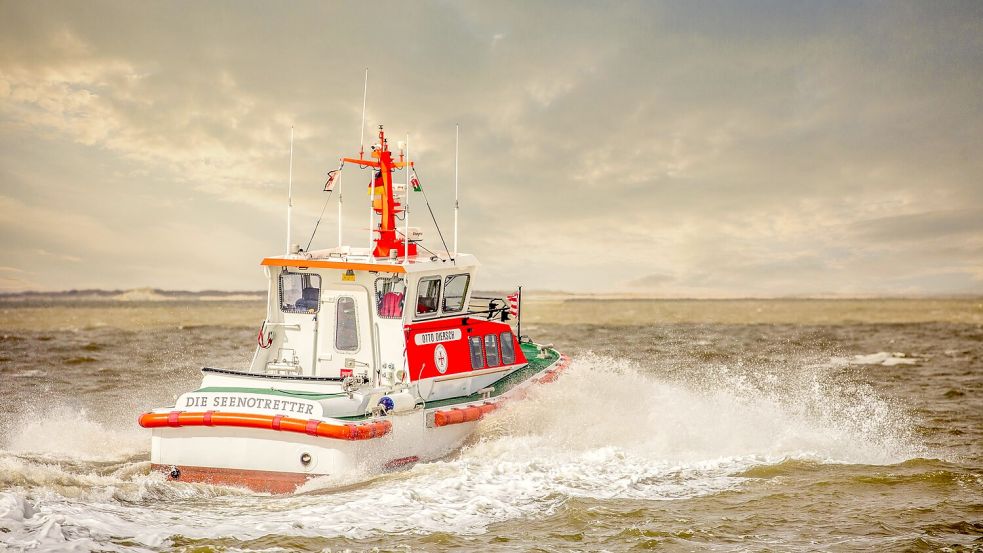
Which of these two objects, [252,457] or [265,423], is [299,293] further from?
[252,457]

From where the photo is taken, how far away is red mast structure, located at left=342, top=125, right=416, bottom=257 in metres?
13.4

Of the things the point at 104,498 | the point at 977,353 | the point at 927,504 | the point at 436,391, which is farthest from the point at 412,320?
the point at 977,353

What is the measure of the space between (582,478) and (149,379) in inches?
648

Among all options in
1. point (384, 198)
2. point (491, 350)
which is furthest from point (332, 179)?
point (491, 350)

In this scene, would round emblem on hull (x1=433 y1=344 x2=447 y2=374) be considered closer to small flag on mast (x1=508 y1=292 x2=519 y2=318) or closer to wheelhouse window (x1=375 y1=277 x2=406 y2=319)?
wheelhouse window (x1=375 y1=277 x2=406 y2=319)

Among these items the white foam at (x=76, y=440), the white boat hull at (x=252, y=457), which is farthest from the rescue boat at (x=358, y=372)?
the white foam at (x=76, y=440)

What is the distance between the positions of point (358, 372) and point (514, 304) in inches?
144

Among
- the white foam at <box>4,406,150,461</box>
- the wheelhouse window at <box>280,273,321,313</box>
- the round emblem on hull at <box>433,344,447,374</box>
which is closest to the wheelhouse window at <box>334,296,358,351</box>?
the wheelhouse window at <box>280,273,321,313</box>

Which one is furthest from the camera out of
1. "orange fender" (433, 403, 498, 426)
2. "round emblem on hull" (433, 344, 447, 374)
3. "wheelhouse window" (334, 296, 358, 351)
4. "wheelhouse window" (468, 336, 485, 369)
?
"wheelhouse window" (468, 336, 485, 369)

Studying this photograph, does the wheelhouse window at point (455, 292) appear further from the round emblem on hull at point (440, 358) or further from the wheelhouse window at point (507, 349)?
the wheelhouse window at point (507, 349)

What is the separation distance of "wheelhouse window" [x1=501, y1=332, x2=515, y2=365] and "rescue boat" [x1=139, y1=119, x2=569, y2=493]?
25mm

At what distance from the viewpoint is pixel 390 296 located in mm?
12828

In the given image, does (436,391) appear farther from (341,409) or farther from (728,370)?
(728,370)

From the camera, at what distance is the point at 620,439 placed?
527 inches
